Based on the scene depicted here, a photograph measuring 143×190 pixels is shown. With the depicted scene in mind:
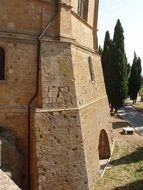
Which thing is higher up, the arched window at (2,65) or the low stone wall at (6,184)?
the arched window at (2,65)

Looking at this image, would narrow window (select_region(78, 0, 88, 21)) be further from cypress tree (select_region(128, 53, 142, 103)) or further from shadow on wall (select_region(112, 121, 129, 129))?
cypress tree (select_region(128, 53, 142, 103))

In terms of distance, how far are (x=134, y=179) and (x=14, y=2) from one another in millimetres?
8414

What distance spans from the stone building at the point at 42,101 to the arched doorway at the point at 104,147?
11.1 ft

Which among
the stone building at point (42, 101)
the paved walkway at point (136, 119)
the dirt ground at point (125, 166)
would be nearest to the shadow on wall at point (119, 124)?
the paved walkway at point (136, 119)

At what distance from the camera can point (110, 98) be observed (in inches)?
1160

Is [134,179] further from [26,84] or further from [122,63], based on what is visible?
[122,63]

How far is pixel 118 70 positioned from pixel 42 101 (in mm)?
18169

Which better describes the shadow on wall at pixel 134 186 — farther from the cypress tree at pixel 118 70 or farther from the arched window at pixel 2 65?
the cypress tree at pixel 118 70

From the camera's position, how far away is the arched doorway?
1598cm

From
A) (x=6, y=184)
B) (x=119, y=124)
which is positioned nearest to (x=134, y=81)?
(x=119, y=124)

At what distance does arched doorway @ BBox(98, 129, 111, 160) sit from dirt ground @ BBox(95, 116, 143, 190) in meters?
0.36

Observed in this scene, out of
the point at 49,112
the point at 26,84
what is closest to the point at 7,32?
the point at 26,84

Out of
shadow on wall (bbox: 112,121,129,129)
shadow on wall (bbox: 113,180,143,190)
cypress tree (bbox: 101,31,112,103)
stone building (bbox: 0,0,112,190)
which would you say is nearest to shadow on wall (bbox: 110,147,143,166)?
shadow on wall (bbox: 113,180,143,190)

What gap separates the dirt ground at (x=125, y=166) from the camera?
1230cm
